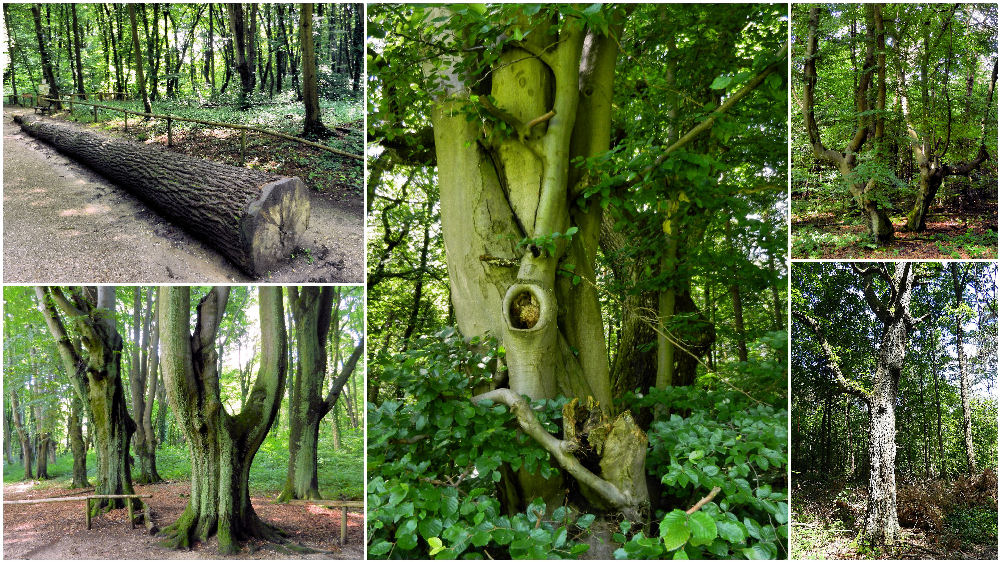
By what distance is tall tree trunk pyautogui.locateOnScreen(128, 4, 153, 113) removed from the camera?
3705mm

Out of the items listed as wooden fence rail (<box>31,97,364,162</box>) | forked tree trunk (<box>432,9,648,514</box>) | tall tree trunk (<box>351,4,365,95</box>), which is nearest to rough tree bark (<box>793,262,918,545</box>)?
forked tree trunk (<box>432,9,648,514</box>)

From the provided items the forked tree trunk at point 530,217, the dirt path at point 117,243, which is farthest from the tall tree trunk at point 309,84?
the forked tree trunk at point 530,217

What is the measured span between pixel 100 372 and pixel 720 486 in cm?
514

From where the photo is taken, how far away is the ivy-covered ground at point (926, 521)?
2.03m

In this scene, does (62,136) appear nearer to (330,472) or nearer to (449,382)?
(330,472)

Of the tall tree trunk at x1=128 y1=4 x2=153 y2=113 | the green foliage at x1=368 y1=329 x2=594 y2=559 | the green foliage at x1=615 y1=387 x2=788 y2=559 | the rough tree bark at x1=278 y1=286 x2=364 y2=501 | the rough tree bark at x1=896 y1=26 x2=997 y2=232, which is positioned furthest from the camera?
the rough tree bark at x1=278 y1=286 x2=364 y2=501

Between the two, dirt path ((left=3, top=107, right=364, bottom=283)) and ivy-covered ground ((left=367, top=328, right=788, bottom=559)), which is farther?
dirt path ((left=3, top=107, right=364, bottom=283))

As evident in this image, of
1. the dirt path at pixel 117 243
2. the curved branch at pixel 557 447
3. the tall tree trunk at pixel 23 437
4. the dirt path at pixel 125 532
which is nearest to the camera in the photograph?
the curved branch at pixel 557 447

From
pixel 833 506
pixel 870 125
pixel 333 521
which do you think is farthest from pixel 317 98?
pixel 833 506

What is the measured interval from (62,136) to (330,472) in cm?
398

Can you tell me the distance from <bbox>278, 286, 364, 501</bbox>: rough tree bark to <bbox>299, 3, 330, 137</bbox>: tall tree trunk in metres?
1.38

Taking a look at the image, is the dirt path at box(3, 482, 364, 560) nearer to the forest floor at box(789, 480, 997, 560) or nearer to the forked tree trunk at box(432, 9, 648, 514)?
the forked tree trunk at box(432, 9, 648, 514)

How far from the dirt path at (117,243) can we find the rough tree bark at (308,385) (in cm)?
Answer: 125

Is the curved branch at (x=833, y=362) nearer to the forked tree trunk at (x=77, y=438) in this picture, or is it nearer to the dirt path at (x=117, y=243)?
the dirt path at (x=117, y=243)
